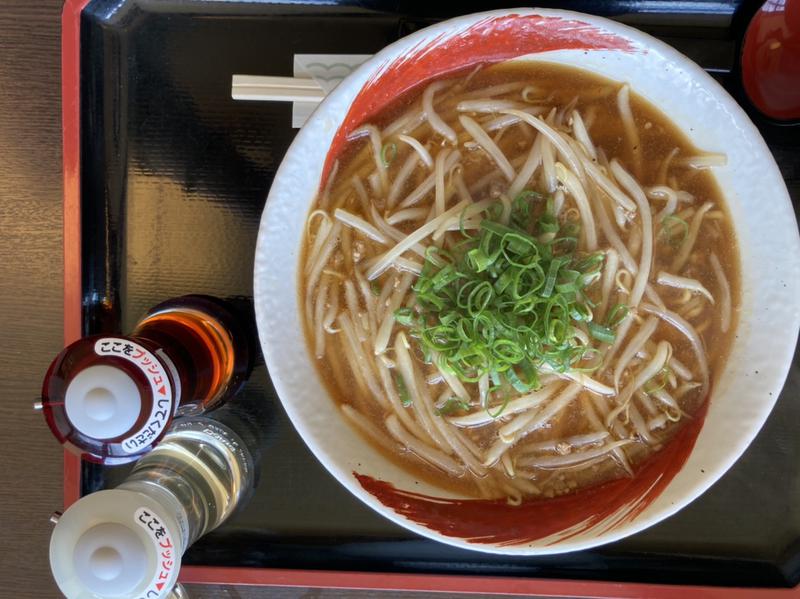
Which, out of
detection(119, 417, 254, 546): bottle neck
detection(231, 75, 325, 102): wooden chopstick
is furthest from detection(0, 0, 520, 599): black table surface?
detection(231, 75, 325, 102): wooden chopstick

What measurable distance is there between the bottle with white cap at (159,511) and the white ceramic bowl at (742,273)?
14.0 inches

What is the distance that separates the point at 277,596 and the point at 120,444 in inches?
33.2

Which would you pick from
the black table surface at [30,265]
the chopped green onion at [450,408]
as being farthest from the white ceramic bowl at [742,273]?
the black table surface at [30,265]

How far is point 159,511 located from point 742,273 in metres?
1.51

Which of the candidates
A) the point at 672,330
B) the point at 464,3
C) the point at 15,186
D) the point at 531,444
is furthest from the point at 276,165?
the point at 672,330

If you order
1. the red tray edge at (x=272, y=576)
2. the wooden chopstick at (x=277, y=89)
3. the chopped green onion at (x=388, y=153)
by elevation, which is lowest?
the red tray edge at (x=272, y=576)

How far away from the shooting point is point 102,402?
4.19 ft

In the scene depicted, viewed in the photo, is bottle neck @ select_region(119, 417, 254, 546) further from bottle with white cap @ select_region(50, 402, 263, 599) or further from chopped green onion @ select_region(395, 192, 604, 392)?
chopped green onion @ select_region(395, 192, 604, 392)

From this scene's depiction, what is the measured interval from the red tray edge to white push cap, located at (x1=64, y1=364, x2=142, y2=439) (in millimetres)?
477

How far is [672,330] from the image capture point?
158cm

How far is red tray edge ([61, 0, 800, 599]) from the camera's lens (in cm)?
167

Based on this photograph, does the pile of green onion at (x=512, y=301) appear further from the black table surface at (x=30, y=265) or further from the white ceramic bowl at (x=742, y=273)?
the black table surface at (x=30, y=265)

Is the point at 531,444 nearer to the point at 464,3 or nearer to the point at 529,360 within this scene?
the point at 529,360

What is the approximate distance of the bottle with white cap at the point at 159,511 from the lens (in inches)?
51.1
